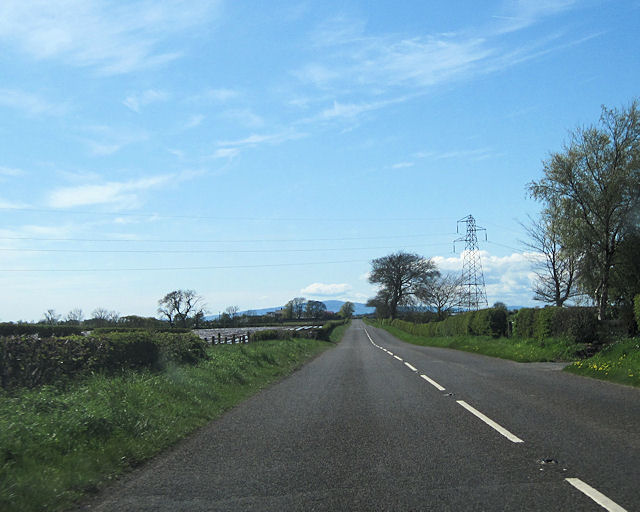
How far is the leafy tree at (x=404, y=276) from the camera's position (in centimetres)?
9712

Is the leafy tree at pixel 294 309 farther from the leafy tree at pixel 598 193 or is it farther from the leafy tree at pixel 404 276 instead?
the leafy tree at pixel 598 193

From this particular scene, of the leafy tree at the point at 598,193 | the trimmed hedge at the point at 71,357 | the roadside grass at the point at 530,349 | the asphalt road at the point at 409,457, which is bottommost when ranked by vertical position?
the asphalt road at the point at 409,457

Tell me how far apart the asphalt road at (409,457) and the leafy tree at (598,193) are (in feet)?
75.9

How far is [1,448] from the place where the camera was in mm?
6316

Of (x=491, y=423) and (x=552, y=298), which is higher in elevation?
(x=552, y=298)

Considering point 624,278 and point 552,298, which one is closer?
point 624,278

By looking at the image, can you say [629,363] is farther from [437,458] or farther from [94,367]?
[94,367]

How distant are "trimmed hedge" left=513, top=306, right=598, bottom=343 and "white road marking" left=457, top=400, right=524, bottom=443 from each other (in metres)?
14.4

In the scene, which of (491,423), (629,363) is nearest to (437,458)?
(491,423)

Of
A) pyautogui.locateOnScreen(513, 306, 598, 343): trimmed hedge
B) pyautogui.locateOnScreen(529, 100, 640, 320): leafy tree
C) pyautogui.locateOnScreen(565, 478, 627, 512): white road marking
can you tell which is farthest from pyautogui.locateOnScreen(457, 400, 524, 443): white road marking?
pyautogui.locateOnScreen(529, 100, 640, 320): leafy tree

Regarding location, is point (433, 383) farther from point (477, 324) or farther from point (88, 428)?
point (477, 324)

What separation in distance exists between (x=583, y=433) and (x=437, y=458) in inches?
94.1

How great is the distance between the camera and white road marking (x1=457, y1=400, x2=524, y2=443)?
7.17 meters

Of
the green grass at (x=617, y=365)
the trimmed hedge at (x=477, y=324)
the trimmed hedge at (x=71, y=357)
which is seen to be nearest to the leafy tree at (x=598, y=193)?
the trimmed hedge at (x=477, y=324)
